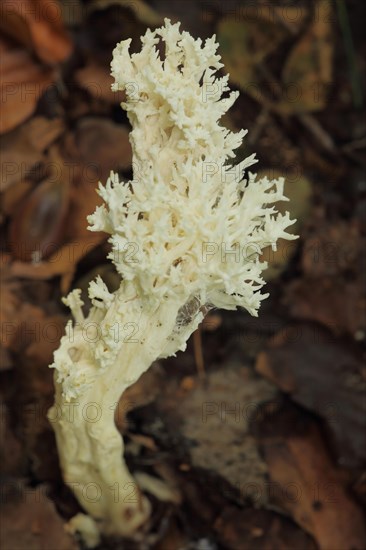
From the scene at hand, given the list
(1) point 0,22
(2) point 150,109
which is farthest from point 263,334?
(1) point 0,22

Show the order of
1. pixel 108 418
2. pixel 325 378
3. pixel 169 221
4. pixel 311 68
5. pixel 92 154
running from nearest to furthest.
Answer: pixel 169 221 → pixel 108 418 → pixel 325 378 → pixel 92 154 → pixel 311 68

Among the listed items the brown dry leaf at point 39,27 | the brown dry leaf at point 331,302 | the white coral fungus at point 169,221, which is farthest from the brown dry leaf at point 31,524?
the brown dry leaf at point 39,27

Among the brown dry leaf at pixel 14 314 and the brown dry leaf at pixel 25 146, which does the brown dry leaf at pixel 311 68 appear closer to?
the brown dry leaf at pixel 25 146

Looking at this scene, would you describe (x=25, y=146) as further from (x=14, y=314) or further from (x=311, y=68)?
(x=311, y=68)

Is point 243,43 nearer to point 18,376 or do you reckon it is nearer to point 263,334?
point 263,334

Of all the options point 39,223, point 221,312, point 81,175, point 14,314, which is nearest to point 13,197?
point 39,223

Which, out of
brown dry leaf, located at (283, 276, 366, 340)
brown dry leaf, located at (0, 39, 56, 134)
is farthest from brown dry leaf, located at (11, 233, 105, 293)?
brown dry leaf, located at (283, 276, 366, 340)

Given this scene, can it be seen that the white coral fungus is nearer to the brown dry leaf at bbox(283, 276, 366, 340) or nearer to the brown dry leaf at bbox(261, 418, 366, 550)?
the brown dry leaf at bbox(261, 418, 366, 550)
